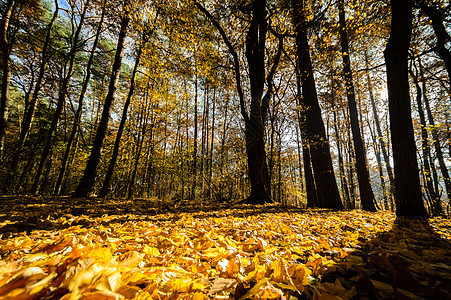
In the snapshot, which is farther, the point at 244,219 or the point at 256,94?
the point at 256,94

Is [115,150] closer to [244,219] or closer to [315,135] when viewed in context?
[244,219]

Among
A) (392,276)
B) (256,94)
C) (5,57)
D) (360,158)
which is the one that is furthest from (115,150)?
(360,158)

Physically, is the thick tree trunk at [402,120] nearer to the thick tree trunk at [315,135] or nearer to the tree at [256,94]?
the thick tree trunk at [315,135]

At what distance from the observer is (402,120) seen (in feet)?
11.3

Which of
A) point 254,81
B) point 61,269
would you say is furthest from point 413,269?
point 254,81

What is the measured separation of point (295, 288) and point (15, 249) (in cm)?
170

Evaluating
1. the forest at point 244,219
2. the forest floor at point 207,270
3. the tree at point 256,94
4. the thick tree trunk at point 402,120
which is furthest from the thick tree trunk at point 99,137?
the thick tree trunk at point 402,120

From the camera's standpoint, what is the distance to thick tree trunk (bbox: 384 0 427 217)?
332 centimetres

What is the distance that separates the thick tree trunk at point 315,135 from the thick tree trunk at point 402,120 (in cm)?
171

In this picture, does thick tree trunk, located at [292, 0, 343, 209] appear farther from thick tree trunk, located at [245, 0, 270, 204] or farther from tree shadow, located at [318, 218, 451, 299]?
tree shadow, located at [318, 218, 451, 299]

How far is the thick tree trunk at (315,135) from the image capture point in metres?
5.14

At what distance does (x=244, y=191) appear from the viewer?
14.0 metres

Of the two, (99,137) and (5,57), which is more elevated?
(5,57)

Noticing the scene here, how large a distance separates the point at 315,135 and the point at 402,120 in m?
2.11
